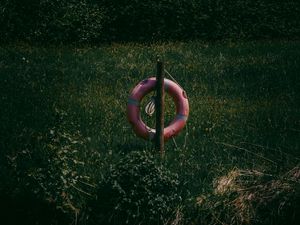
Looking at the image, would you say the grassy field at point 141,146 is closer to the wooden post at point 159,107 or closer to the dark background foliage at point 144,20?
the wooden post at point 159,107

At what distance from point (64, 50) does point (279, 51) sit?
4600 millimetres

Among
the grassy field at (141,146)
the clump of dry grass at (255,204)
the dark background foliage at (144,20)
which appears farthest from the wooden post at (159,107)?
the dark background foliage at (144,20)

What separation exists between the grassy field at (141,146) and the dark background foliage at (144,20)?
7.76ft

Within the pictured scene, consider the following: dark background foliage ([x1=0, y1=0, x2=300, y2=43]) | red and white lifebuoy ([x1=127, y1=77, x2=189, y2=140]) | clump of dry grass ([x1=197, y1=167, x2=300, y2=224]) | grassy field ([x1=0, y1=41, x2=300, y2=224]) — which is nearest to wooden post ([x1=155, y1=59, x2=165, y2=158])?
grassy field ([x1=0, y1=41, x2=300, y2=224])

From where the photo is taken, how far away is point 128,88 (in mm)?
11258

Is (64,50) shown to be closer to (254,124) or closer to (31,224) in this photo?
(254,124)

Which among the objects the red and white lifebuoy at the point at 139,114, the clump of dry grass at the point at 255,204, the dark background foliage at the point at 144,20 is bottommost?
the clump of dry grass at the point at 255,204

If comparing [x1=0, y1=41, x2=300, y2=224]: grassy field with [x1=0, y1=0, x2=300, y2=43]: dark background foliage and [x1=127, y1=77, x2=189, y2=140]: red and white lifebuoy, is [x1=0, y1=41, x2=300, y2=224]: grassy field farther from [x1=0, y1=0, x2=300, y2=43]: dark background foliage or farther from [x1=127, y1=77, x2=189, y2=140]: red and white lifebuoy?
[x1=0, y1=0, x2=300, y2=43]: dark background foliage

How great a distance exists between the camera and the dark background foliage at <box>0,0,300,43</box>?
52.0 ft

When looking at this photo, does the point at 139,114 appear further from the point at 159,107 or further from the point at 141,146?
the point at 159,107

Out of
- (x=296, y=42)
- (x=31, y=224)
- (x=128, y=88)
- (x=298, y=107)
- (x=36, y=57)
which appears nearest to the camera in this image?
(x=31, y=224)

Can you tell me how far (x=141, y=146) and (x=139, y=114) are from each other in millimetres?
392

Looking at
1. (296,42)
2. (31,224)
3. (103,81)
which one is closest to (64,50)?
(103,81)

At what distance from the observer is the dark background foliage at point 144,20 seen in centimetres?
1584
